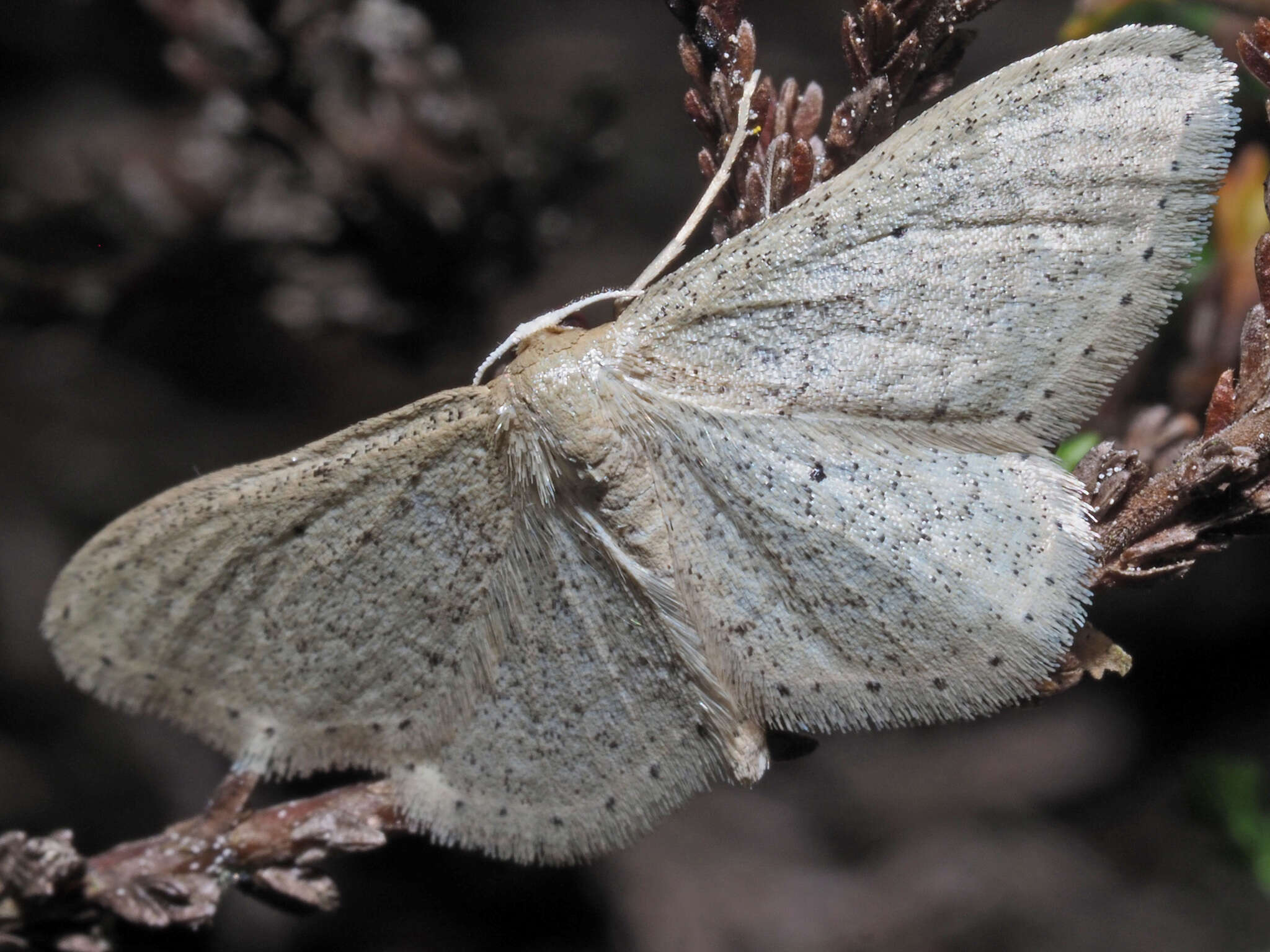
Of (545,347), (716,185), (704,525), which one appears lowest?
(704,525)

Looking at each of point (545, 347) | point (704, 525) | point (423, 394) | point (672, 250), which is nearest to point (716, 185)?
point (672, 250)

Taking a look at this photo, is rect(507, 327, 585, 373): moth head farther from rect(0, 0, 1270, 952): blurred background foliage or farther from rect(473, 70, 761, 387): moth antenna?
rect(0, 0, 1270, 952): blurred background foliage

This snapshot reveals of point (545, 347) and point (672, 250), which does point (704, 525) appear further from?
point (672, 250)

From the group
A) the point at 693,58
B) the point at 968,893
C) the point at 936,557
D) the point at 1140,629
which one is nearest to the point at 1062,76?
the point at 693,58

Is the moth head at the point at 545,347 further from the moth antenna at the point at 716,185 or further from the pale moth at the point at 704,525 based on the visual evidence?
the moth antenna at the point at 716,185

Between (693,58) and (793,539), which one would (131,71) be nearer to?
(693,58)

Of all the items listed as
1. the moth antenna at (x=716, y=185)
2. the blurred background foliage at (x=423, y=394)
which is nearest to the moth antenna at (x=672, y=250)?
the moth antenna at (x=716, y=185)
